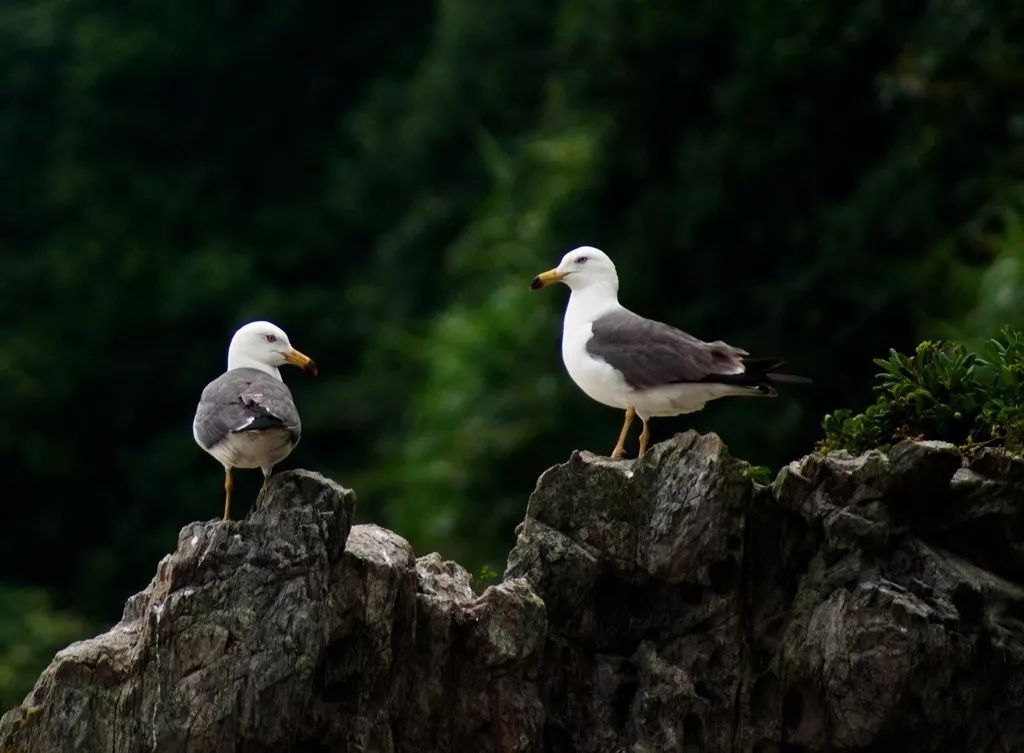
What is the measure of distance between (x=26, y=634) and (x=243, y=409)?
17.4 metres

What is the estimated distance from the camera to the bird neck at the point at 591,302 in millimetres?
13773

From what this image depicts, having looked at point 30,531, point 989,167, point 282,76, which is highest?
point 282,76

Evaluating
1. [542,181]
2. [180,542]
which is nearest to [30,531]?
[542,181]

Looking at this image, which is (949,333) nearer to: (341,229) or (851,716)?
(851,716)

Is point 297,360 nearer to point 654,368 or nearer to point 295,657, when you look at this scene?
point 654,368

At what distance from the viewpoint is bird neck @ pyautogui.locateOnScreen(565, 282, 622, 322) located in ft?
45.2

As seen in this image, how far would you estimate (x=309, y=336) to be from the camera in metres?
36.9

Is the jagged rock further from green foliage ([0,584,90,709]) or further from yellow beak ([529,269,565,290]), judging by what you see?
green foliage ([0,584,90,709])

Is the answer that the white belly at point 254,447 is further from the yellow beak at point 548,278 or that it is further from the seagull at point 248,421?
the yellow beak at point 548,278

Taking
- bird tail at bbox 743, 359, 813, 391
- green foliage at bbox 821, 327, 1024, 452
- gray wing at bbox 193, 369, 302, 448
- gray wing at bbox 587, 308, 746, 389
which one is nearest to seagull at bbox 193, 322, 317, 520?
gray wing at bbox 193, 369, 302, 448

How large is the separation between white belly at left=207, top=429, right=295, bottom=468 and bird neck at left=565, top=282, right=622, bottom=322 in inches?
92.9

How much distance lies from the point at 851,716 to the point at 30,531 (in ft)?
83.1

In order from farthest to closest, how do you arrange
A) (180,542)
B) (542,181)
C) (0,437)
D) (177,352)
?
(177,352)
(0,437)
(542,181)
(180,542)

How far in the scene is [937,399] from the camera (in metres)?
12.7
